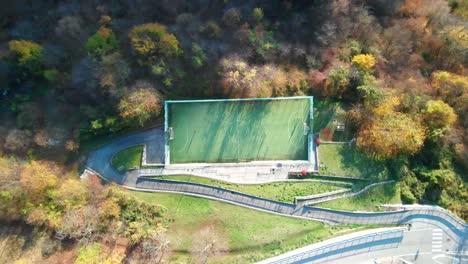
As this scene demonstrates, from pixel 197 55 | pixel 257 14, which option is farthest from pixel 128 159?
pixel 257 14

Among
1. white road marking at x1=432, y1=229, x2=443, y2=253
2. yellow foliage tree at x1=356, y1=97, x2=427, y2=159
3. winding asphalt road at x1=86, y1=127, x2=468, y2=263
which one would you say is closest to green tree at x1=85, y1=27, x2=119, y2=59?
winding asphalt road at x1=86, y1=127, x2=468, y2=263

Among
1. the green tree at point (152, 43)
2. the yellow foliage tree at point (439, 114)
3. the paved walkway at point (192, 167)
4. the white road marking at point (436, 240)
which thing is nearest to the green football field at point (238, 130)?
the paved walkway at point (192, 167)

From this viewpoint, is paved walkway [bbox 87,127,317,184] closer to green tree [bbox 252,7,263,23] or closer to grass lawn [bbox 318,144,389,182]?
grass lawn [bbox 318,144,389,182]

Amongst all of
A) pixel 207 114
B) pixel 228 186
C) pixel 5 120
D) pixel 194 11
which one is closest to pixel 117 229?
pixel 228 186

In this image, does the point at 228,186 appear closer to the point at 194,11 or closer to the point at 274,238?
the point at 274,238

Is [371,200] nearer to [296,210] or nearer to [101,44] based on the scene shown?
[296,210]

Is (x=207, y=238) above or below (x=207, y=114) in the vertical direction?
below
